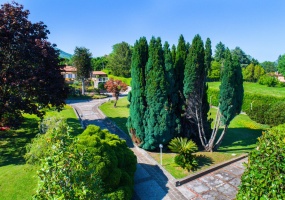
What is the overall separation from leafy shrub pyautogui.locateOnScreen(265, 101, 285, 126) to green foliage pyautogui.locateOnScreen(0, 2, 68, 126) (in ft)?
63.9

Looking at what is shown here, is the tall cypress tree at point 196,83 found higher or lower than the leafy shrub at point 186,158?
higher

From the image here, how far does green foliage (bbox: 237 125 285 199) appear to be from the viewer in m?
4.64

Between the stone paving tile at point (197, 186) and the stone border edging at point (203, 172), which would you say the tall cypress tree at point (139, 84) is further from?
the stone paving tile at point (197, 186)

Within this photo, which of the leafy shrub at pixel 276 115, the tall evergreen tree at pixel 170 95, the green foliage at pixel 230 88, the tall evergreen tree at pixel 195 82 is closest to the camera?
the green foliage at pixel 230 88

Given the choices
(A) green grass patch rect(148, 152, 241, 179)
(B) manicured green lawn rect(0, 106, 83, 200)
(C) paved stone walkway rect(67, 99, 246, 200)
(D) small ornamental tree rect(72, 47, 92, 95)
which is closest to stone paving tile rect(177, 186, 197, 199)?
(C) paved stone walkway rect(67, 99, 246, 200)

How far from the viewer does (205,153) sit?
1501 cm

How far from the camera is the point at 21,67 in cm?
1507

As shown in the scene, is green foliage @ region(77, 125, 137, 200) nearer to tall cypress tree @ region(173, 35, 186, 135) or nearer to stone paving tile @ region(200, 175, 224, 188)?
stone paving tile @ region(200, 175, 224, 188)

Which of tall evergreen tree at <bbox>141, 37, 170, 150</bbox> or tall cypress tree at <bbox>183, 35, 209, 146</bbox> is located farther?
tall evergreen tree at <bbox>141, 37, 170, 150</bbox>

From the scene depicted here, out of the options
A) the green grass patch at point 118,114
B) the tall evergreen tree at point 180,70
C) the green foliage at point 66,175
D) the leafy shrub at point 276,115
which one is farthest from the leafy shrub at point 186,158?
the leafy shrub at point 276,115

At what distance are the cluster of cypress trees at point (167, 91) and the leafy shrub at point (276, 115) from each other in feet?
27.2

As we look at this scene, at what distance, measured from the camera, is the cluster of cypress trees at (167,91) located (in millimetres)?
14227

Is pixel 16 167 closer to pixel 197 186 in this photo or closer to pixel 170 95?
pixel 197 186

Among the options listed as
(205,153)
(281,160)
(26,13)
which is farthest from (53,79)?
(281,160)
